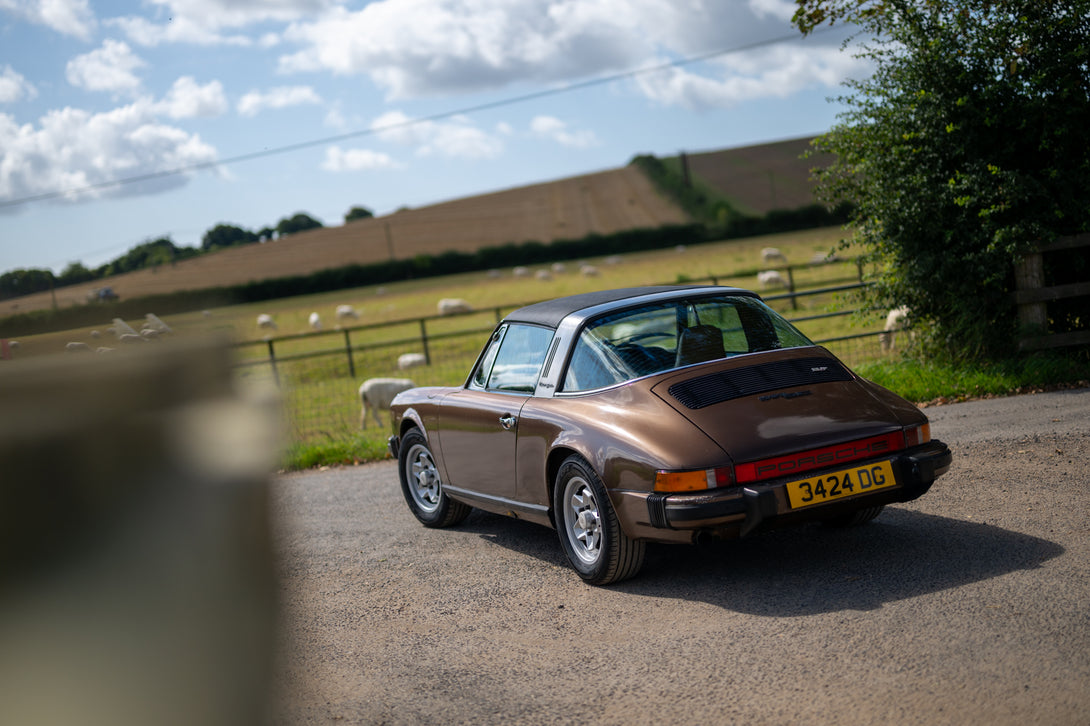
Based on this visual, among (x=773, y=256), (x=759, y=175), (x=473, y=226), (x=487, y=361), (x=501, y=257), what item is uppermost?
(x=759, y=175)

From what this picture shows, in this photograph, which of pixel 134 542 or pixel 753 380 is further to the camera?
pixel 753 380

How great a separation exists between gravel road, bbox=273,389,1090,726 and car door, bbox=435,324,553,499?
530mm

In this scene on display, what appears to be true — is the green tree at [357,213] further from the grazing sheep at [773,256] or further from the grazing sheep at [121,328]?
the grazing sheep at [121,328]

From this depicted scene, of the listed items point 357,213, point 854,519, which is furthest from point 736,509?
point 357,213

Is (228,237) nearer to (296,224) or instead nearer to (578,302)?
(296,224)

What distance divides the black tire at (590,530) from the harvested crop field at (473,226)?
6044 cm

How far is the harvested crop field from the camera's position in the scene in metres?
71.1

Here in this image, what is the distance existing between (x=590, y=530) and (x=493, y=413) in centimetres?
116

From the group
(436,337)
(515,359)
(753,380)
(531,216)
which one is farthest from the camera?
(531,216)

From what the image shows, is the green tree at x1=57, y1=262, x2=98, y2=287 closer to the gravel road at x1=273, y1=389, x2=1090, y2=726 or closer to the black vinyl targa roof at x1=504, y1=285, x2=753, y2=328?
the gravel road at x1=273, y1=389, x2=1090, y2=726

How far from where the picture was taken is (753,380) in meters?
5.16

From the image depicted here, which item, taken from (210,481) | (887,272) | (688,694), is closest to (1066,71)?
(887,272)

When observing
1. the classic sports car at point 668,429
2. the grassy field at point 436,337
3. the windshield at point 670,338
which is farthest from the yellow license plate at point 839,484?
the grassy field at point 436,337

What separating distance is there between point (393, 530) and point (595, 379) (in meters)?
2.52
